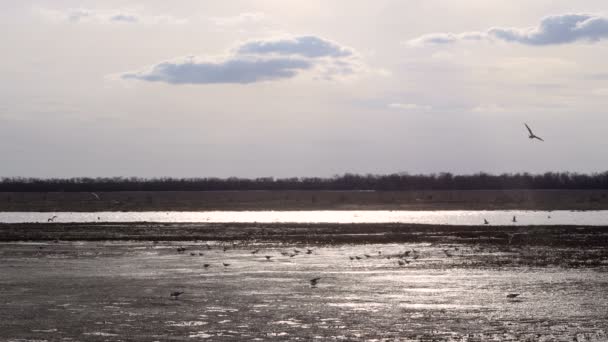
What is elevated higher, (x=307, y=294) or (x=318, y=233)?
(x=318, y=233)

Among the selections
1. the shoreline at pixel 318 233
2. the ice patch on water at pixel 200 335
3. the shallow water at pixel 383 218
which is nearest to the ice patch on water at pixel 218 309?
the ice patch on water at pixel 200 335

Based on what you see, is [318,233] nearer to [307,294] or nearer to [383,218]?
[383,218]

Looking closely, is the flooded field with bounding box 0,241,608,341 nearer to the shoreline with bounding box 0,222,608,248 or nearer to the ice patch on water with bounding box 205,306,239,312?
the ice patch on water with bounding box 205,306,239,312

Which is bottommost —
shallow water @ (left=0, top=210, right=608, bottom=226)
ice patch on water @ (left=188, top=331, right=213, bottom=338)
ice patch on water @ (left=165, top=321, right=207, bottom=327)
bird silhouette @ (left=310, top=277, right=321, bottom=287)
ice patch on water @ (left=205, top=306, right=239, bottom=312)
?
ice patch on water @ (left=188, top=331, right=213, bottom=338)

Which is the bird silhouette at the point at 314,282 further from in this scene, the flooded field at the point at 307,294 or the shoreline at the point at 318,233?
the shoreline at the point at 318,233

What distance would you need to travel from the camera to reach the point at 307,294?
85.3ft

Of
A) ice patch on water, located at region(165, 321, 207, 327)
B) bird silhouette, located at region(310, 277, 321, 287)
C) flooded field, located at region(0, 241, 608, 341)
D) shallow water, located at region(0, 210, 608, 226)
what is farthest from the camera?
shallow water, located at region(0, 210, 608, 226)

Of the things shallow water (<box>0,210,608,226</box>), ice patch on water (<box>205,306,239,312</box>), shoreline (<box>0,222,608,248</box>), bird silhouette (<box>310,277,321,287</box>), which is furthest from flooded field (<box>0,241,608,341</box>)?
shallow water (<box>0,210,608,226</box>)

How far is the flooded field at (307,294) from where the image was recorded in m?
19.8

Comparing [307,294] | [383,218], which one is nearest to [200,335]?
[307,294]

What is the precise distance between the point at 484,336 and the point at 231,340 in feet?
18.8

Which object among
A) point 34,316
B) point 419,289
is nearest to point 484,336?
point 419,289

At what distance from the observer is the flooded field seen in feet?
65.0

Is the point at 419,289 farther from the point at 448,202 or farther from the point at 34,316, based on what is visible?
the point at 448,202
